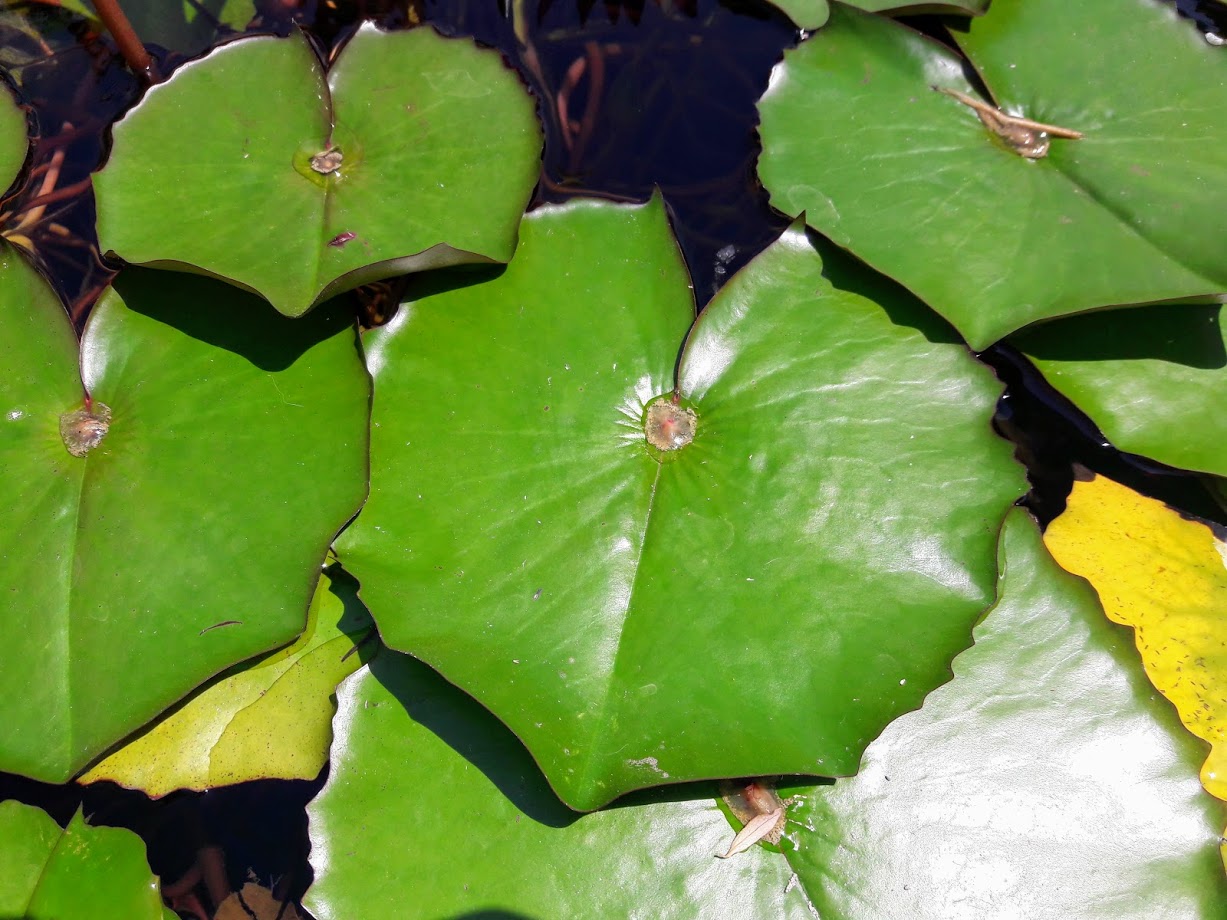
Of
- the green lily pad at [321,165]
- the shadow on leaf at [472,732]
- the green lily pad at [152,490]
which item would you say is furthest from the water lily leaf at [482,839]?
the green lily pad at [321,165]

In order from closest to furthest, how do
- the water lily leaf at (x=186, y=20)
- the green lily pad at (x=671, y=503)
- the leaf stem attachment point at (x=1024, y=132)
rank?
the green lily pad at (x=671, y=503) → the leaf stem attachment point at (x=1024, y=132) → the water lily leaf at (x=186, y=20)

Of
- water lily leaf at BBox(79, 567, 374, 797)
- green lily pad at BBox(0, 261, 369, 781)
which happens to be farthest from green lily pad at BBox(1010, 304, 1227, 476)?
water lily leaf at BBox(79, 567, 374, 797)

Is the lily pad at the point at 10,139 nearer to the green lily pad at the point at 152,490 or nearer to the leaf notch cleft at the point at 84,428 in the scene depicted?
the green lily pad at the point at 152,490

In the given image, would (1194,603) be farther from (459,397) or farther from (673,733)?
(459,397)

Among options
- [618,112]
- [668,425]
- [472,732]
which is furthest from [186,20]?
[472,732]

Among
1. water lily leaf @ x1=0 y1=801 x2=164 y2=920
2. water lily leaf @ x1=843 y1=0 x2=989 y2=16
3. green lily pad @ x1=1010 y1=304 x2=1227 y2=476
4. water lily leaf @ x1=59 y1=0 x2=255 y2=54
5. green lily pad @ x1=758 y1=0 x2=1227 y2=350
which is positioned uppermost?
water lily leaf @ x1=843 y1=0 x2=989 y2=16

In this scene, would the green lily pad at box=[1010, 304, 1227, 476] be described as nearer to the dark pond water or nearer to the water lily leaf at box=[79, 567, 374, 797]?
the dark pond water

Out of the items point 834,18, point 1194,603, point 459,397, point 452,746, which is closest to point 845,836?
point 452,746
